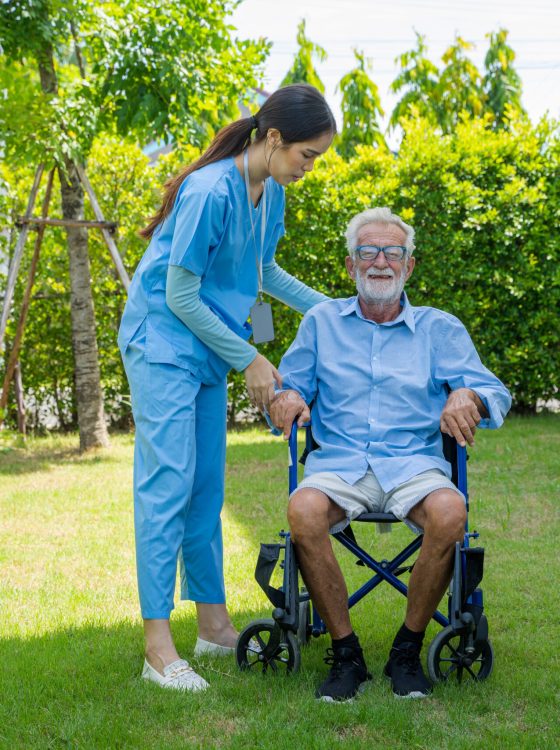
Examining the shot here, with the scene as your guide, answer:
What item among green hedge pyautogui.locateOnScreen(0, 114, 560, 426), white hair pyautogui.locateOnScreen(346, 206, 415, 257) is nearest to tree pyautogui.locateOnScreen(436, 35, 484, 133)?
green hedge pyautogui.locateOnScreen(0, 114, 560, 426)

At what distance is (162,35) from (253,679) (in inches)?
203

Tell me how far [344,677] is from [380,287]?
123 centimetres

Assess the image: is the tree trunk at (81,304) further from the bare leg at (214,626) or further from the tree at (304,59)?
the tree at (304,59)

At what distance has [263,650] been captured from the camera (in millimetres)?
2949

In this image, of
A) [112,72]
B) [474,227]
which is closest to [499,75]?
[474,227]

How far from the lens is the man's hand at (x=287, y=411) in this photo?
2973 millimetres

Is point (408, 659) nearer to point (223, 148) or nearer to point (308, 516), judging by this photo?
point (308, 516)

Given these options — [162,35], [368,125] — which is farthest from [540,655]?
[368,125]

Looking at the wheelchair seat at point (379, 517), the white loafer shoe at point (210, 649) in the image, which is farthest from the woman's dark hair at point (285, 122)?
the white loafer shoe at point (210, 649)

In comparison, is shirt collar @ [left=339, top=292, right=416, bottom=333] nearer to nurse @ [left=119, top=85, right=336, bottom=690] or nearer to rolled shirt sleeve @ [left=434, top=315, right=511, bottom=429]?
rolled shirt sleeve @ [left=434, top=315, right=511, bottom=429]

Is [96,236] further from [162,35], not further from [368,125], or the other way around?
[368,125]

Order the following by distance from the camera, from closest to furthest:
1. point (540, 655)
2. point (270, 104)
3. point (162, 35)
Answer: point (270, 104) → point (540, 655) → point (162, 35)

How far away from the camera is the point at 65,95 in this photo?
22.4ft

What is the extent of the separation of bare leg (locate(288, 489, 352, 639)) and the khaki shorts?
0.09 m
